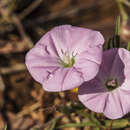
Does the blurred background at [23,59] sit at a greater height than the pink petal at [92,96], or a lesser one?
lesser

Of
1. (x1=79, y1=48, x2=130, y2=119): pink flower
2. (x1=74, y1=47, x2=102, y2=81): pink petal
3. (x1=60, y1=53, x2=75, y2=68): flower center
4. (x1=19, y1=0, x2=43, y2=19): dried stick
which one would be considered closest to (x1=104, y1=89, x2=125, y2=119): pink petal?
(x1=79, y1=48, x2=130, y2=119): pink flower

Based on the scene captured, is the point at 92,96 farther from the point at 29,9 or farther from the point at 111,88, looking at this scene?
the point at 29,9

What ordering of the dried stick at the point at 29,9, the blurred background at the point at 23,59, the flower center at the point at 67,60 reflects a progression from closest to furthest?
the flower center at the point at 67,60 → the blurred background at the point at 23,59 → the dried stick at the point at 29,9

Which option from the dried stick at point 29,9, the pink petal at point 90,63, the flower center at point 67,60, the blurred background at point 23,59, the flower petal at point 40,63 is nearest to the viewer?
the pink petal at point 90,63

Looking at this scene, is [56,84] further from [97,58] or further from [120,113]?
[120,113]

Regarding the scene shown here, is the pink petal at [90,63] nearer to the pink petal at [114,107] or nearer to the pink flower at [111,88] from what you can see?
the pink flower at [111,88]

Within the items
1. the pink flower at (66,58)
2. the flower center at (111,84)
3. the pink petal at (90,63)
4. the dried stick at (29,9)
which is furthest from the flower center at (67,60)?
the dried stick at (29,9)
